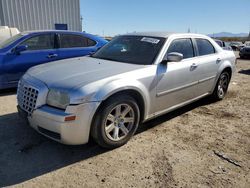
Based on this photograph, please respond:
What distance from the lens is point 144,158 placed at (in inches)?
117

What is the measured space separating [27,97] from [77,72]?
713 millimetres

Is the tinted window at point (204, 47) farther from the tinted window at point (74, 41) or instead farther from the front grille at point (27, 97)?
the tinted window at point (74, 41)

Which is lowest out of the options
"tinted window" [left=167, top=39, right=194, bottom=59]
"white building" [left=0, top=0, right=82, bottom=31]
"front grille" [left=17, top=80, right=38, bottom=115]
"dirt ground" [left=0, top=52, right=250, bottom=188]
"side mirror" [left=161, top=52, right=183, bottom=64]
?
"dirt ground" [left=0, top=52, right=250, bottom=188]

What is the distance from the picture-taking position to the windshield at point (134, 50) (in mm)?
3650

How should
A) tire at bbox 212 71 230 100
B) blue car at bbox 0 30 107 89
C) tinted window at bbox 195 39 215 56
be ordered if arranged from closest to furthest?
tinted window at bbox 195 39 215 56, tire at bbox 212 71 230 100, blue car at bbox 0 30 107 89

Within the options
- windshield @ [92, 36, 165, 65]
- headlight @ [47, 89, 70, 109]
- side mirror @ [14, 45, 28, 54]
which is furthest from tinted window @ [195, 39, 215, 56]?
side mirror @ [14, 45, 28, 54]

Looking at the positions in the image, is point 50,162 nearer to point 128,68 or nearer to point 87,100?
point 87,100

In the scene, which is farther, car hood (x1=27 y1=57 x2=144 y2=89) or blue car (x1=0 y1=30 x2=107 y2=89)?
blue car (x1=0 y1=30 x2=107 y2=89)

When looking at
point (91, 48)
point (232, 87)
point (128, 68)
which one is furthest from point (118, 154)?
point (232, 87)

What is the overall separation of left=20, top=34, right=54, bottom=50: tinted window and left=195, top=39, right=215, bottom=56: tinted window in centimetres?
372

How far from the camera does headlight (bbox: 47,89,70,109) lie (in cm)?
269

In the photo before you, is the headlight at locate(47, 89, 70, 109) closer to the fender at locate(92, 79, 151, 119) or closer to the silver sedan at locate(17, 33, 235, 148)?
the silver sedan at locate(17, 33, 235, 148)

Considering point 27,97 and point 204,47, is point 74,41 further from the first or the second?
point 27,97

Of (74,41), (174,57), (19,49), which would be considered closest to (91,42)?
(74,41)
